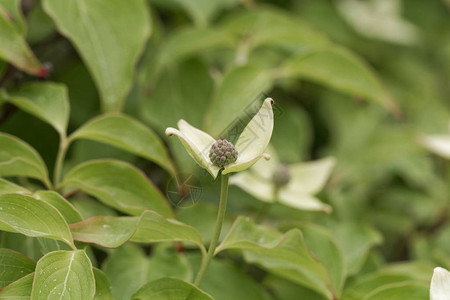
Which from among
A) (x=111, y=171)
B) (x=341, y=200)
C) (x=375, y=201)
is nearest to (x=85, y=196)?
(x=111, y=171)

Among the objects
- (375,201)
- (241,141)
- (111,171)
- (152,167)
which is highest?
(241,141)

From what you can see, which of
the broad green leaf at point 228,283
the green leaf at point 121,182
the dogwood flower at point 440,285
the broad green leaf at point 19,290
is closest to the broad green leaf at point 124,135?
the green leaf at point 121,182

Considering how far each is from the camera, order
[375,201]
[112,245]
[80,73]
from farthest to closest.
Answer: [375,201] → [80,73] → [112,245]

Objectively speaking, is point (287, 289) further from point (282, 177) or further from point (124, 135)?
point (124, 135)

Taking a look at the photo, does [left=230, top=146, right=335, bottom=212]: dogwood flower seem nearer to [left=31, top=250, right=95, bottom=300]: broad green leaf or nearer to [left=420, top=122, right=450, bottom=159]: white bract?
[left=420, top=122, right=450, bottom=159]: white bract

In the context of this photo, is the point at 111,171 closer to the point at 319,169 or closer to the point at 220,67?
the point at 319,169

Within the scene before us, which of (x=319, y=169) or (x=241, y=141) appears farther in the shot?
(x=319, y=169)

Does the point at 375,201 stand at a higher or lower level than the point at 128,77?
lower

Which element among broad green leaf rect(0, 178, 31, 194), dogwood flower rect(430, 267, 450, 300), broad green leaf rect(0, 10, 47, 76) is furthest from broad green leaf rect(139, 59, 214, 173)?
dogwood flower rect(430, 267, 450, 300)
